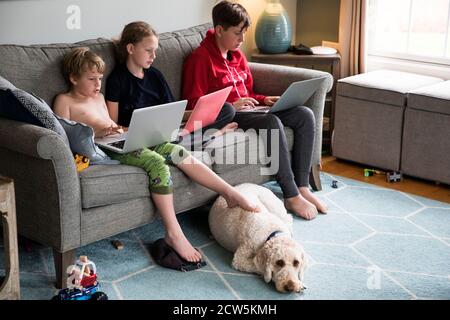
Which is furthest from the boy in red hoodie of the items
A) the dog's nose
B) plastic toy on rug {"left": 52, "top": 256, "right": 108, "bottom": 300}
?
plastic toy on rug {"left": 52, "top": 256, "right": 108, "bottom": 300}

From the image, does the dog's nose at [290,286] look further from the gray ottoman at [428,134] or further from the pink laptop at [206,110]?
the gray ottoman at [428,134]

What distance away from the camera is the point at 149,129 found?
2.86m

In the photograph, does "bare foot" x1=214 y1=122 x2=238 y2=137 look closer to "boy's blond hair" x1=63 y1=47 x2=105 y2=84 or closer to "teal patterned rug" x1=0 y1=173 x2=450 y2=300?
"teal patterned rug" x1=0 y1=173 x2=450 y2=300

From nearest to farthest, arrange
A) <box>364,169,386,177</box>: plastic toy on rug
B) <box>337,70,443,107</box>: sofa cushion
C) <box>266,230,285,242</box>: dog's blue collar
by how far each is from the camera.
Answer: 1. <box>266,230,285,242</box>: dog's blue collar
2. <box>337,70,443,107</box>: sofa cushion
3. <box>364,169,386,177</box>: plastic toy on rug

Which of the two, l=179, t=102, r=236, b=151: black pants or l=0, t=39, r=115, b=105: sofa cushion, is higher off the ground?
l=0, t=39, r=115, b=105: sofa cushion

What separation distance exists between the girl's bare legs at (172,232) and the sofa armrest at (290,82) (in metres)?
1.14

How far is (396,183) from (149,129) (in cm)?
173

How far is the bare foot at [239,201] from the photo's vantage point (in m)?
3.00

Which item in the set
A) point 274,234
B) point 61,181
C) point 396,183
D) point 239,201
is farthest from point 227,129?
point 396,183

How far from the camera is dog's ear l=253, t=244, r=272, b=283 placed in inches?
107

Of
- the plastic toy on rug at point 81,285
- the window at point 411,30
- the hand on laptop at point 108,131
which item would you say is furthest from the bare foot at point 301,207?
the window at point 411,30

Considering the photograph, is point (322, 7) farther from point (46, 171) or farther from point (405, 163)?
point (46, 171)
